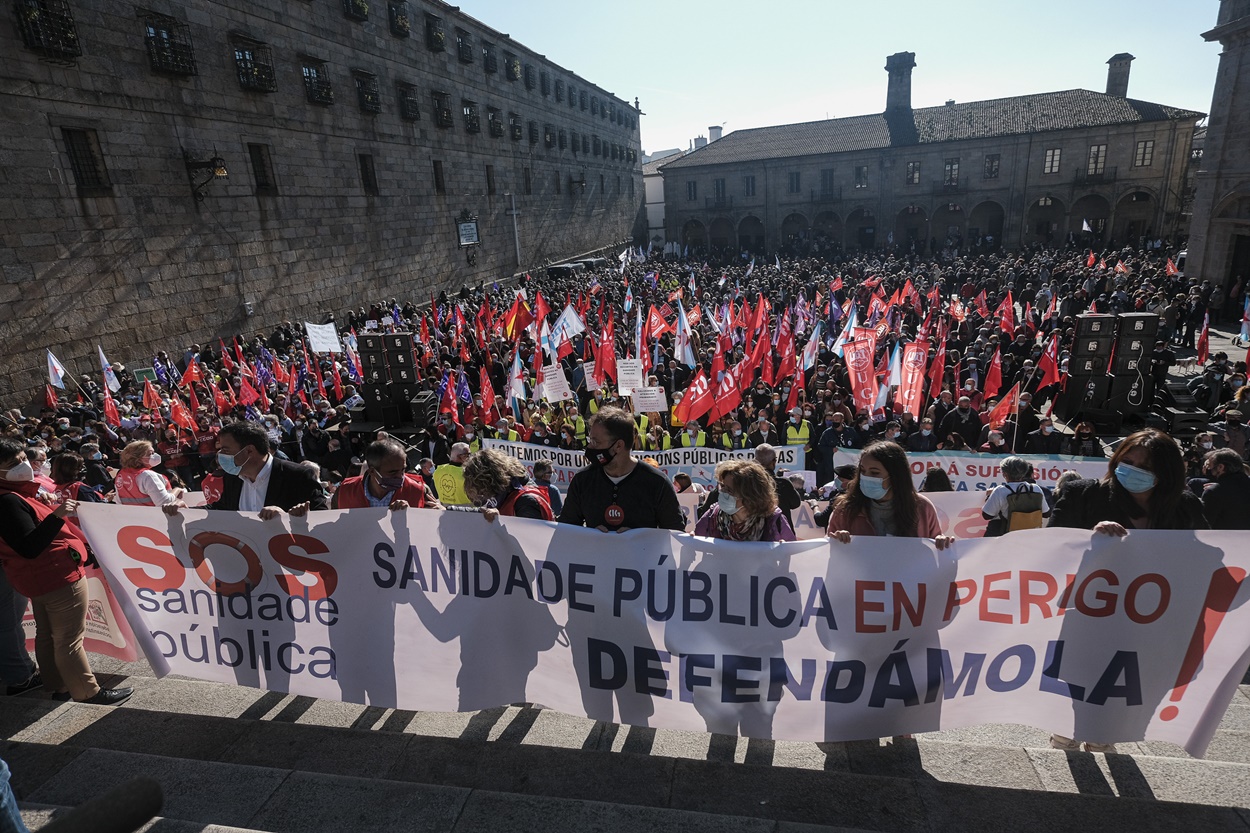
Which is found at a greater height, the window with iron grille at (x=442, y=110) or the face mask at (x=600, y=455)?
the window with iron grille at (x=442, y=110)

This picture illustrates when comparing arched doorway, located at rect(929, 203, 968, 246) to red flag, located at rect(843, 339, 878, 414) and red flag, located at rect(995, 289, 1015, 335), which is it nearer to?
red flag, located at rect(995, 289, 1015, 335)

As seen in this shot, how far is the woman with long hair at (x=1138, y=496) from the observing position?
3.44 m

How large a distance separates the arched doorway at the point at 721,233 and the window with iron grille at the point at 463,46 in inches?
1055

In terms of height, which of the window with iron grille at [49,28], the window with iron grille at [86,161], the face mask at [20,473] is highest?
the window with iron grille at [49,28]

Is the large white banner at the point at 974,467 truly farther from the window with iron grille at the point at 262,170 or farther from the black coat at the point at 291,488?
the window with iron grille at the point at 262,170

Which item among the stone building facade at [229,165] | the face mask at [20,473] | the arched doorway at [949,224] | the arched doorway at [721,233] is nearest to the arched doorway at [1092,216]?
the arched doorway at [949,224]

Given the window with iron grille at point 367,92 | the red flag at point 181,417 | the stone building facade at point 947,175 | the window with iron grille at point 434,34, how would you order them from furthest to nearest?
the stone building facade at point 947,175 → the window with iron grille at point 434,34 → the window with iron grille at point 367,92 → the red flag at point 181,417

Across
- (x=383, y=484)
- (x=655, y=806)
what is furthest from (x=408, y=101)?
(x=655, y=806)

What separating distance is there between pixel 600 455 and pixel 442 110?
31151 mm

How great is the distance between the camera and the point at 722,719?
11.2 ft

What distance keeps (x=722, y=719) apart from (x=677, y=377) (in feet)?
34.4

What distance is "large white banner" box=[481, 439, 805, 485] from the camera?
7.94m

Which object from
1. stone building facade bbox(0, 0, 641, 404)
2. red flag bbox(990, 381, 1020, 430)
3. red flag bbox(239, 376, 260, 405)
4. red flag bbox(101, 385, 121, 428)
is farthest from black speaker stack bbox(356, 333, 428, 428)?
red flag bbox(990, 381, 1020, 430)

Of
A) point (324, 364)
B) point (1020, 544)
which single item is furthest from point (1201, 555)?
point (324, 364)
